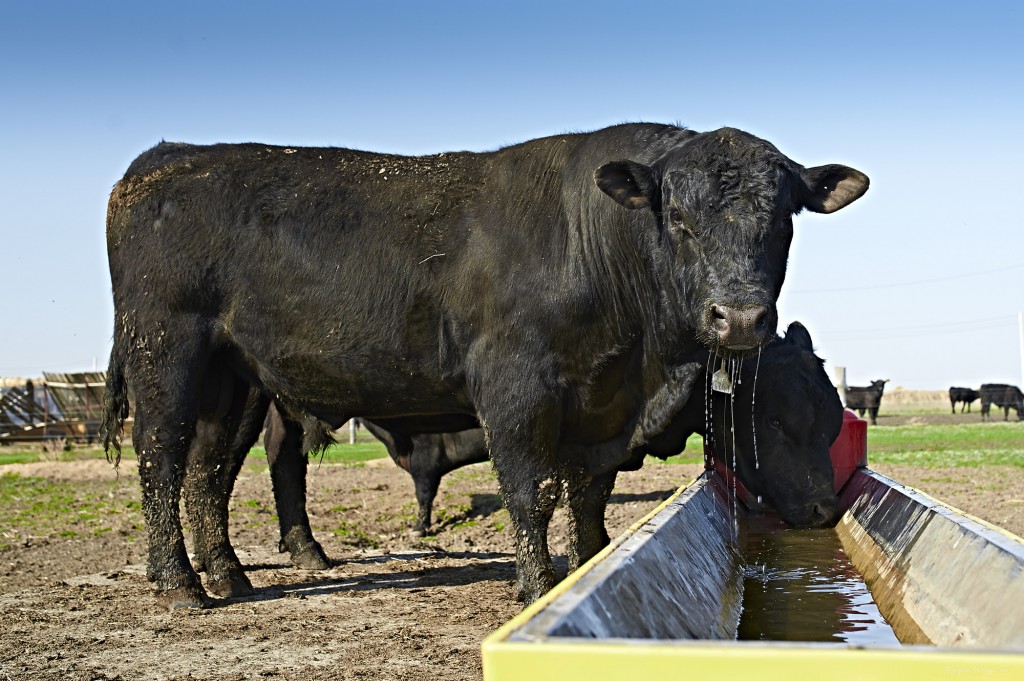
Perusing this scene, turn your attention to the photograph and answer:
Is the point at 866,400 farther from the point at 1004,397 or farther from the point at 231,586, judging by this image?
the point at 231,586

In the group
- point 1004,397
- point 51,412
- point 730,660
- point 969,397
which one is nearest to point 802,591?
point 730,660

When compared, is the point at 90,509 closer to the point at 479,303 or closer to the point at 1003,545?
the point at 479,303

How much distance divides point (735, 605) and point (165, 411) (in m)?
3.98

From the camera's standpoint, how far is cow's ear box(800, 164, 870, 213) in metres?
6.25

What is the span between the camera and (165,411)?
7.13m

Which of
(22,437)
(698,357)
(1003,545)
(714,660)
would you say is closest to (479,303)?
(698,357)

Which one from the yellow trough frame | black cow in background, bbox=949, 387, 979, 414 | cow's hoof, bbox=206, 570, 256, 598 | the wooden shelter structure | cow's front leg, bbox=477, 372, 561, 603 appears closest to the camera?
the yellow trough frame

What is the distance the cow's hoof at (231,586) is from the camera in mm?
7160

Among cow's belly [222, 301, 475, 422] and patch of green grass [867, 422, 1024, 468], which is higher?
cow's belly [222, 301, 475, 422]

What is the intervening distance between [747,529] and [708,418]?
4.50ft

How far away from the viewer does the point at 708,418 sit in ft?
23.4

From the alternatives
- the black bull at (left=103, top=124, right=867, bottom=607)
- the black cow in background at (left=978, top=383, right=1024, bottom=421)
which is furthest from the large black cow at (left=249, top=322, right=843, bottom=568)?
the black cow in background at (left=978, top=383, right=1024, bottom=421)

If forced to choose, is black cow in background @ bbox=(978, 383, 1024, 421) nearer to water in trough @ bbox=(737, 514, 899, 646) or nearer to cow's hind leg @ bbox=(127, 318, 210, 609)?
water in trough @ bbox=(737, 514, 899, 646)

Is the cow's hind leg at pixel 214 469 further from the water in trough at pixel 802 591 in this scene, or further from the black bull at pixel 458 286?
the water in trough at pixel 802 591
